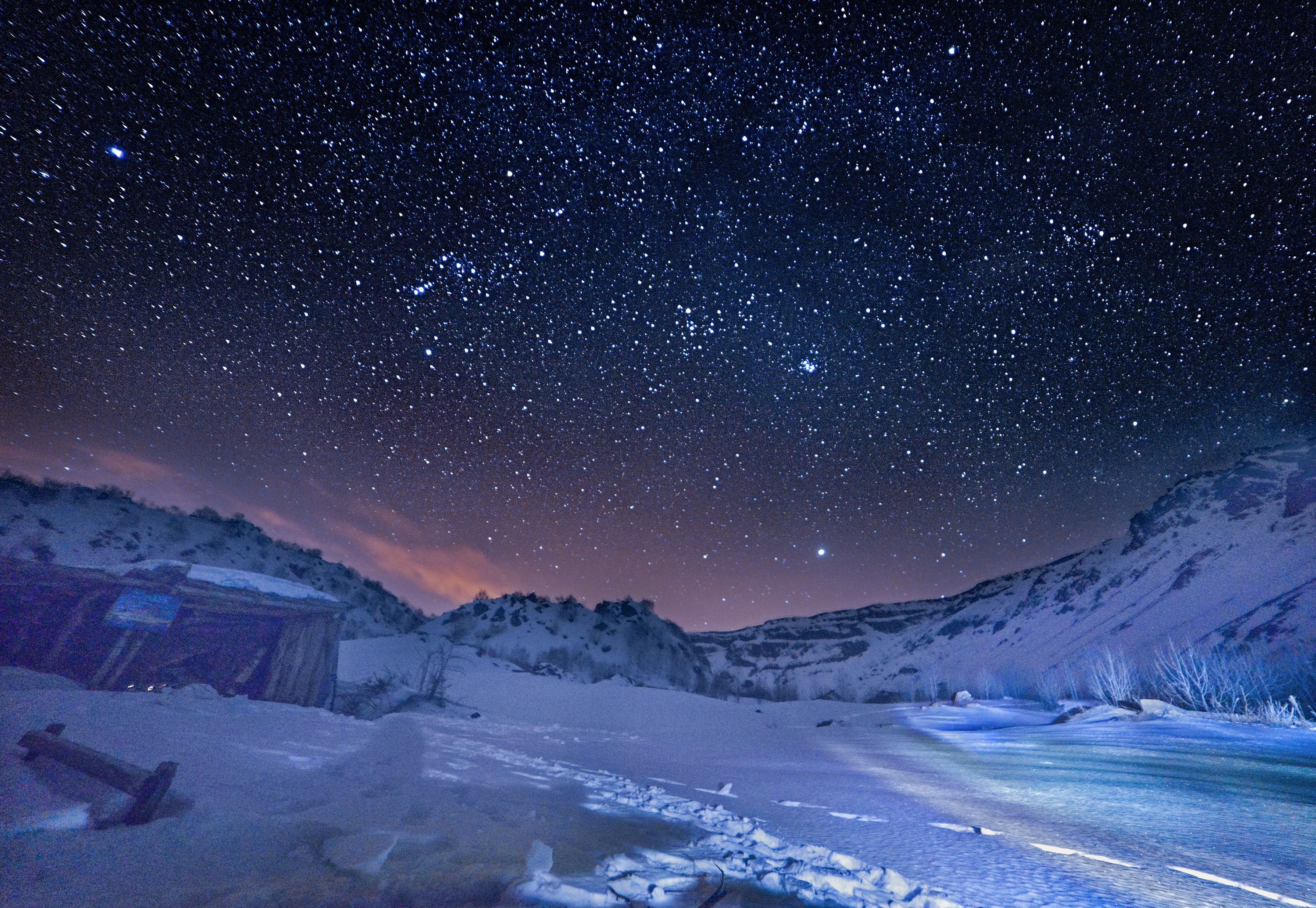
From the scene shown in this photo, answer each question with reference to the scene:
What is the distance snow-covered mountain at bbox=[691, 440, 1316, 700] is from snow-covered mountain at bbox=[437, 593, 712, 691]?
9.47 meters

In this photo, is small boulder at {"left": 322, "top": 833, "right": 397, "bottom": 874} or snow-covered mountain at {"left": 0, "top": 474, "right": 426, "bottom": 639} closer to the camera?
small boulder at {"left": 322, "top": 833, "right": 397, "bottom": 874}

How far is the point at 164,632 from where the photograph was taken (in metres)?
10.1

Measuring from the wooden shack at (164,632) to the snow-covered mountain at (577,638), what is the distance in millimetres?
23039

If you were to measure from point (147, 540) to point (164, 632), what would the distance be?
90.0 ft

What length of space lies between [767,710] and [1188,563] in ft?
115

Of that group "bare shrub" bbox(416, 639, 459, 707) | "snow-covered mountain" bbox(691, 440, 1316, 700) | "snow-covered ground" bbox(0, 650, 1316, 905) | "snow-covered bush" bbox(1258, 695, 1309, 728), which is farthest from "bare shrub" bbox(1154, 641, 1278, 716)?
"bare shrub" bbox(416, 639, 459, 707)

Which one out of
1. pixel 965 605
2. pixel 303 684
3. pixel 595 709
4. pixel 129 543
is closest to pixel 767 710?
pixel 595 709

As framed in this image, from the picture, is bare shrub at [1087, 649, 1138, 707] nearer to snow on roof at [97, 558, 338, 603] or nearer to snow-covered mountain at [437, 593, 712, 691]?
snow on roof at [97, 558, 338, 603]

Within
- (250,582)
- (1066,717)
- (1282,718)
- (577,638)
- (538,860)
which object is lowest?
(538,860)

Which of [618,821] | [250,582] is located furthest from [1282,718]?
[250,582]

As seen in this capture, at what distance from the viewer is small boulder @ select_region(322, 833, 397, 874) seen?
122 inches

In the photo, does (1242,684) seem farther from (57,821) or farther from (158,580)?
(158,580)

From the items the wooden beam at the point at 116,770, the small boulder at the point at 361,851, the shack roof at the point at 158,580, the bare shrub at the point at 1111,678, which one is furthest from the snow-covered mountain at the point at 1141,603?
the shack roof at the point at 158,580

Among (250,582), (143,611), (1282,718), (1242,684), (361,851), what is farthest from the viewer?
(1242,684)
